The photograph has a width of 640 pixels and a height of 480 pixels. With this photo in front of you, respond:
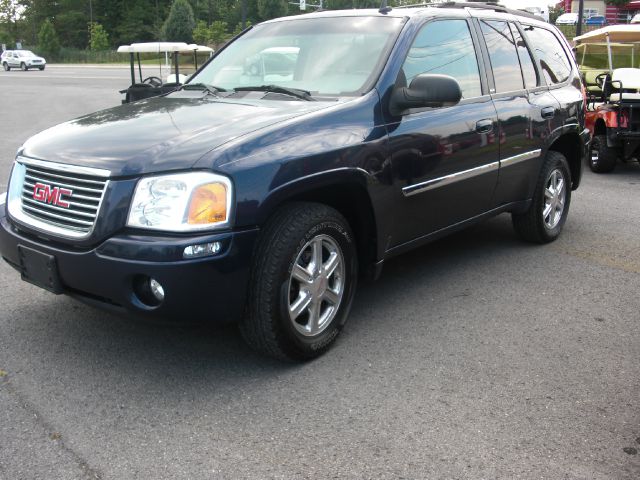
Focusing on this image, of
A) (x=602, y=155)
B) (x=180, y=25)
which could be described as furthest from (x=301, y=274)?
(x=180, y=25)

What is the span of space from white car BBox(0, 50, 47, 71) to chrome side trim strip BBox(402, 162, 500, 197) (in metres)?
53.7

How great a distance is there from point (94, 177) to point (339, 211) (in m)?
1.34

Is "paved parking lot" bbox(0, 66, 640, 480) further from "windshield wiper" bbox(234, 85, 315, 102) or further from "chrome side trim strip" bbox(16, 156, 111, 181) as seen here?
"windshield wiper" bbox(234, 85, 315, 102)

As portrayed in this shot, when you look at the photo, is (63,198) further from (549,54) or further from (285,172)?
(549,54)

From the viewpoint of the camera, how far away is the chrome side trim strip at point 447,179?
13.3ft

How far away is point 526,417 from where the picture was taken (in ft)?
10.1

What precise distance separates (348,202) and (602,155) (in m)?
6.98

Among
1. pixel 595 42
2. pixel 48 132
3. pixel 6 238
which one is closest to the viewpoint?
pixel 6 238

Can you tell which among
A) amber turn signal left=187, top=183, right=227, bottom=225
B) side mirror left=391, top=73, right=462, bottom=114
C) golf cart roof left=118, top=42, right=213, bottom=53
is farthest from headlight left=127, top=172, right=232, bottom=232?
golf cart roof left=118, top=42, right=213, bottom=53

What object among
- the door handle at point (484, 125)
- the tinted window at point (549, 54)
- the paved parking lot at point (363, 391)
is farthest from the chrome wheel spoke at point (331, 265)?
the tinted window at point (549, 54)

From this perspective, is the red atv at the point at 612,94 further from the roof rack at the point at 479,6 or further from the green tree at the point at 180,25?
the green tree at the point at 180,25

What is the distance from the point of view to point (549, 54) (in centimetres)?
588

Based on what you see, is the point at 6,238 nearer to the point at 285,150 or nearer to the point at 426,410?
the point at 285,150

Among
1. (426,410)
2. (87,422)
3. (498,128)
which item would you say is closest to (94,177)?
(87,422)
